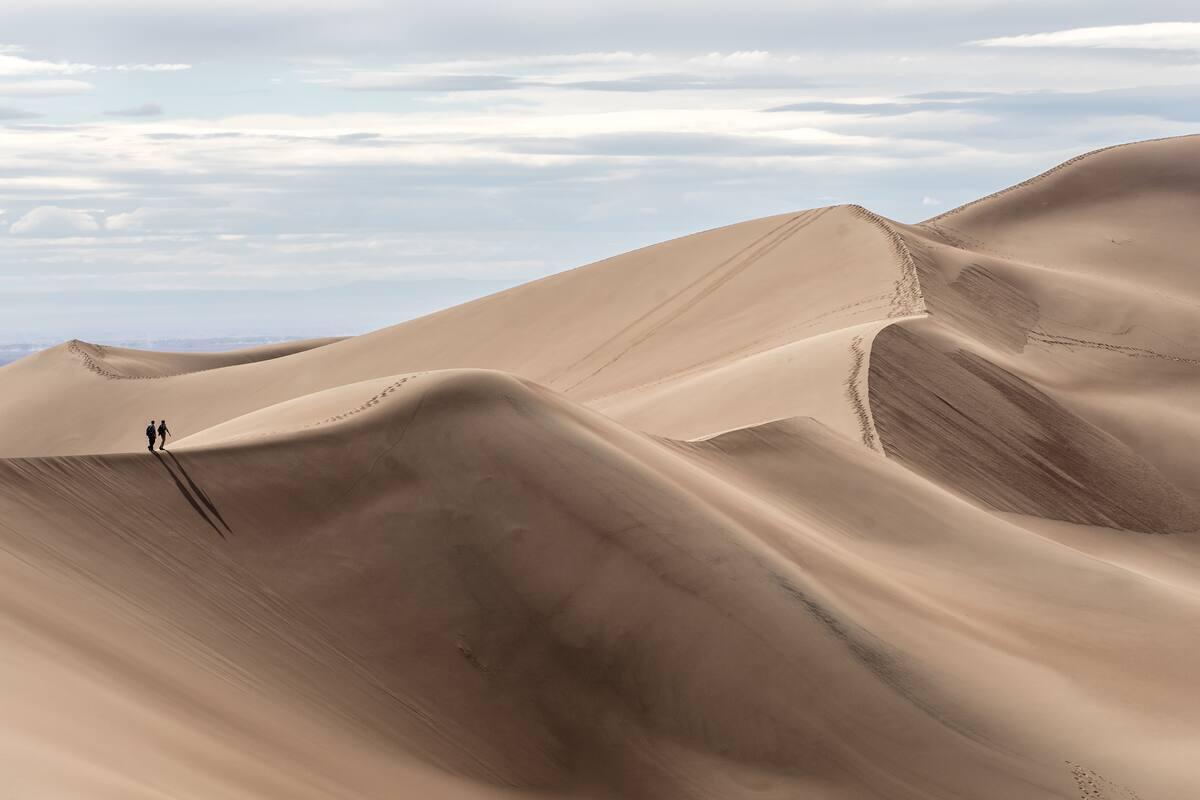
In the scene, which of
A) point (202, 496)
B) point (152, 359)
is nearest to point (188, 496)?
point (202, 496)

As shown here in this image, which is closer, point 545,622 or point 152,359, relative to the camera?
point 545,622

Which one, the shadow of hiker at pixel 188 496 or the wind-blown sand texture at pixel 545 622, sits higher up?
the shadow of hiker at pixel 188 496

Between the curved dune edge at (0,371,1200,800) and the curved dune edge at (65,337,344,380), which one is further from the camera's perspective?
the curved dune edge at (65,337,344,380)

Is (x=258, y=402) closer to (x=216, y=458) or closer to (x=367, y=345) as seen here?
(x=367, y=345)

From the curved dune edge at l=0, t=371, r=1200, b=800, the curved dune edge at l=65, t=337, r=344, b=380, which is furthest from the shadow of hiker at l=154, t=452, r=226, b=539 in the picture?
the curved dune edge at l=65, t=337, r=344, b=380

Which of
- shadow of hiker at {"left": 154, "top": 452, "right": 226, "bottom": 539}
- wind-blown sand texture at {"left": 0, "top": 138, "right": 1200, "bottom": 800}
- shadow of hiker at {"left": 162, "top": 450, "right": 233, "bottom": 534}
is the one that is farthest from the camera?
shadow of hiker at {"left": 162, "top": 450, "right": 233, "bottom": 534}

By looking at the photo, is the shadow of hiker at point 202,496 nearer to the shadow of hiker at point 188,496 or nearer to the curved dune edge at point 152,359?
the shadow of hiker at point 188,496

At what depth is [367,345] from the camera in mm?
51906

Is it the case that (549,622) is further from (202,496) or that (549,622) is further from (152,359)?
(152,359)

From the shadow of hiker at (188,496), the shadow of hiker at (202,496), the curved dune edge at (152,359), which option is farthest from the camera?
the curved dune edge at (152,359)

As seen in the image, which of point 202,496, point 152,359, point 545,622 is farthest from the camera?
point 152,359

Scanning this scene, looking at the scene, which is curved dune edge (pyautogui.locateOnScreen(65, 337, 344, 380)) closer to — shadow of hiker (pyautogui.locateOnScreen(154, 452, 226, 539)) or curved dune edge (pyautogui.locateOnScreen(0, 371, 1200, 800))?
shadow of hiker (pyautogui.locateOnScreen(154, 452, 226, 539))

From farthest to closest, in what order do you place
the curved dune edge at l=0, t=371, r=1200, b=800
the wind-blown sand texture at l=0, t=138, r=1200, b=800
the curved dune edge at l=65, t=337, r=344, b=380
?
the curved dune edge at l=65, t=337, r=344, b=380 < the curved dune edge at l=0, t=371, r=1200, b=800 < the wind-blown sand texture at l=0, t=138, r=1200, b=800

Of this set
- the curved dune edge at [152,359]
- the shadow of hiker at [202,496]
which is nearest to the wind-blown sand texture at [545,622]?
the shadow of hiker at [202,496]
